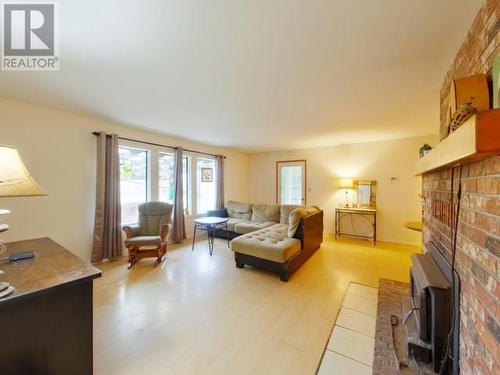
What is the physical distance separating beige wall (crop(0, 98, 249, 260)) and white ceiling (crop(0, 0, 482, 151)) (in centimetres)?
27

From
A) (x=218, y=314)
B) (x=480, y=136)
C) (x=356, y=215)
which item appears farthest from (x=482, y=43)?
(x=356, y=215)

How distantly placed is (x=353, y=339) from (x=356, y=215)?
3.69m

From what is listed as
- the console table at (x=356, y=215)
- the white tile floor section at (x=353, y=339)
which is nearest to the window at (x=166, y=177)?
the white tile floor section at (x=353, y=339)

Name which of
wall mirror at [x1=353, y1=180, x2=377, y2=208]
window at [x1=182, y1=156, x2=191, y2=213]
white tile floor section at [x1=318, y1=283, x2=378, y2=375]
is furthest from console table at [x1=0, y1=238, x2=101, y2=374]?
wall mirror at [x1=353, y1=180, x2=377, y2=208]

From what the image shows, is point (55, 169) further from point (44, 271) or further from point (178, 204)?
point (44, 271)

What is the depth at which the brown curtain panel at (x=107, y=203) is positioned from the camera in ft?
10.8

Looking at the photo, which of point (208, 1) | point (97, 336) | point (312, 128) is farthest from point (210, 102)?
point (97, 336)

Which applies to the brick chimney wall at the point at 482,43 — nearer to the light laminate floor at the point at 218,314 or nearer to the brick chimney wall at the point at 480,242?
the brick chimney wall at the point at 480,242

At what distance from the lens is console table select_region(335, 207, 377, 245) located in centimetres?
458

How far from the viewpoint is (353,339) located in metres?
1.73

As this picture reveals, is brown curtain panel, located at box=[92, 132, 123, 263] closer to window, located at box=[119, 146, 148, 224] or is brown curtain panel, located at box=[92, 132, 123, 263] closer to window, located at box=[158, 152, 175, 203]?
window, located at box=[119, 146, 148, 224]

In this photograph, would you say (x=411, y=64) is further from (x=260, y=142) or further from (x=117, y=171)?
(x=117, y=171)

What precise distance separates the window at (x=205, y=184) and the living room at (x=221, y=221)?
1143 millimetres

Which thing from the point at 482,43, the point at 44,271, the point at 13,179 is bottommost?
the point at 44,271
